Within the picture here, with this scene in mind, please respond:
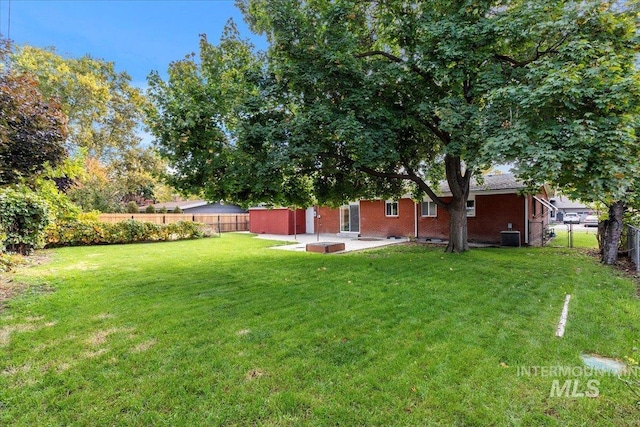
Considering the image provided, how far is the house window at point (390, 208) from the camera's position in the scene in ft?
54.4

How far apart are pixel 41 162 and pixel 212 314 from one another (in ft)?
Result: 14.0

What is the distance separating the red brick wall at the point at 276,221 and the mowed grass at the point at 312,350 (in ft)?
45.5

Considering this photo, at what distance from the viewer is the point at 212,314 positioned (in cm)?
459

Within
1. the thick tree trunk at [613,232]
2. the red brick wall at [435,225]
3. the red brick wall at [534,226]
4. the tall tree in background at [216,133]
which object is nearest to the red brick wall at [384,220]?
the red brick wall at [435,225]

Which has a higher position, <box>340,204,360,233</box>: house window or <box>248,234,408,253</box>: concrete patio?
<box>340,204,360,233</box>: house window

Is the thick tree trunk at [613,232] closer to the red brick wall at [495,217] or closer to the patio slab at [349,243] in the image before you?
the red brick wall at [495,217]

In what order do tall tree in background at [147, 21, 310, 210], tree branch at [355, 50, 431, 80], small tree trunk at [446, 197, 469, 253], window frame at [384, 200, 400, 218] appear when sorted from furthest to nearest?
window frame at [384, 200, 400, 218] < small tree trunk at [446, 197, 469, 253] < tree branch at [355, 50, 431, 80] < tall tree in background at [147, 21, 310, 210]

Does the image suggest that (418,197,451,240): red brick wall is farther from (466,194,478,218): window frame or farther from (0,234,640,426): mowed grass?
A: (0,234,640,426): mowed grass

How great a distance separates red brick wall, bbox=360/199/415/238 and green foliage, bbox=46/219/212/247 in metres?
9.55

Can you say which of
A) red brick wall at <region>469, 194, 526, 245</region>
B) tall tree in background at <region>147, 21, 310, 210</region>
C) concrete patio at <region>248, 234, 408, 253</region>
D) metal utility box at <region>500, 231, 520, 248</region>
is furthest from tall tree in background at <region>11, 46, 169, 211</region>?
metal utility box at <region>500, 231, 520, 248</region>

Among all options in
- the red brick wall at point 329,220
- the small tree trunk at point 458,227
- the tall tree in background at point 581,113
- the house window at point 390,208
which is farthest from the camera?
the red brick wall at point 329,220

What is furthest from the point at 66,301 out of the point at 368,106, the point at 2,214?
the point at 368,106

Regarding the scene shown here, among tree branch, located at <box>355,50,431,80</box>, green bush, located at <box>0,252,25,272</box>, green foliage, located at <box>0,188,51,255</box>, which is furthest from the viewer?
green foliage, located at <box>0,188,51,255</box>

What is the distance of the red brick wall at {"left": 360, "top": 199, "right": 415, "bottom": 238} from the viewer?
16.0 m
